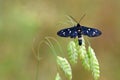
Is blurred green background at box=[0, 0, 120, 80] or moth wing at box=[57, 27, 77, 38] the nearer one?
moth wing at box=[57, 27, 77, 38]

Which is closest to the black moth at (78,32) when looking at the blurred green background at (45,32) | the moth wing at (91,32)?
the moth wing at (91,32)

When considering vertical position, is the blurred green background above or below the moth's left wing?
above

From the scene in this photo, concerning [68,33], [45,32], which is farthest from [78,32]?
[45,32]

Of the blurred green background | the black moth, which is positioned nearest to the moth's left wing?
the black moth

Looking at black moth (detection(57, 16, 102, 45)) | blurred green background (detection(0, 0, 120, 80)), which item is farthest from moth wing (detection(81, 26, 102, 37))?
blurred green background (detection(0, 0, 120, 80))

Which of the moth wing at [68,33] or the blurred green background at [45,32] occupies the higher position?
the blurred green background at [45,32]

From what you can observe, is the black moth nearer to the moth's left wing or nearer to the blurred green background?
the moth's left wing

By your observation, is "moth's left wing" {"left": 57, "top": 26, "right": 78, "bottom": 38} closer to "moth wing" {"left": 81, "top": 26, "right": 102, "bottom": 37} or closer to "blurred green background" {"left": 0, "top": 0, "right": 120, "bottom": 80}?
"moth wing" {"left": 81, "top": 26, "right": 102, "bottom": 37}

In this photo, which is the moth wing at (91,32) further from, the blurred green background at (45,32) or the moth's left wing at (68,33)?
the blurred green background at (45,32)

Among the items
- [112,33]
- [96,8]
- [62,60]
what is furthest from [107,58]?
[62,60]
